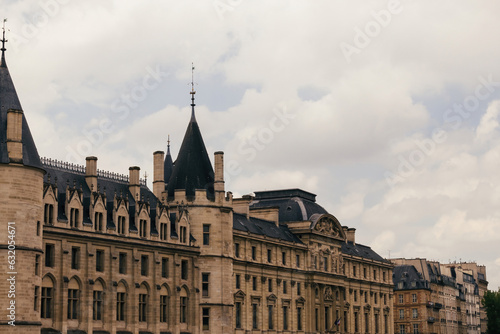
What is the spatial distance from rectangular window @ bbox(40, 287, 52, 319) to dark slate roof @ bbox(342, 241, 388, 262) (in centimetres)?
6664

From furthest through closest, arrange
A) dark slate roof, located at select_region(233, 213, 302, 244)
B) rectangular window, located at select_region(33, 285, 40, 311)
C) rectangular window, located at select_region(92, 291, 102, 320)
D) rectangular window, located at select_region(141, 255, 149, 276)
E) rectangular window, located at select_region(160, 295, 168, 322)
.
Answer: dark slate roof, located at select_region(233, 213, 302, 244), rectangular window, located at select_region(160, 295, 168, 322), rectangular window, located at select_region(141, 255, 149, 276), rectangular window, located at select_region(92, 291, 102, 320), rectangular window, located at select_region(33, 285, 40, 311)

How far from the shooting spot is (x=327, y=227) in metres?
130

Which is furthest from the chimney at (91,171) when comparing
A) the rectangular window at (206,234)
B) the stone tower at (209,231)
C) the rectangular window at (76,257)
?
the rectangular window at (206,234)

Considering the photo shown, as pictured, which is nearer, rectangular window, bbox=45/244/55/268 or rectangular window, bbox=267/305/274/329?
rectangular window, bbox=45/244/55/268

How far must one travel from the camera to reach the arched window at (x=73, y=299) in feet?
270

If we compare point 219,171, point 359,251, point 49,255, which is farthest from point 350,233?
point 49,255

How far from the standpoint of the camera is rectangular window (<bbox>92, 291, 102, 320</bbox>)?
85188mm

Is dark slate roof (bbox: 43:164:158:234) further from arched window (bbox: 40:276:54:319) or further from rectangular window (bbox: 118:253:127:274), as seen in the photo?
arched window (bbox: 40:276:54:319)

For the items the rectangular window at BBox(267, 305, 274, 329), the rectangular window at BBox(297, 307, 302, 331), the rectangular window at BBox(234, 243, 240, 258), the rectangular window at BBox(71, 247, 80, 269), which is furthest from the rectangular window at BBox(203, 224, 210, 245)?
the rectangular window at BBox(297, 307, 302, 331)

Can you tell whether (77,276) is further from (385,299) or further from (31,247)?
(385,299)

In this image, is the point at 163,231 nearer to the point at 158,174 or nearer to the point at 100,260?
the point at 100,260

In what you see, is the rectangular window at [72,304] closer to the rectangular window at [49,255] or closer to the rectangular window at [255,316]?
the rectangular window at [49,255]

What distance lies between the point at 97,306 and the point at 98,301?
46cm

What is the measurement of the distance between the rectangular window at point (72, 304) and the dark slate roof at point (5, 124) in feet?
46.1
